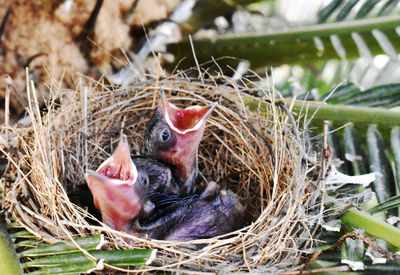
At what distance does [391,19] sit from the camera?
140cm

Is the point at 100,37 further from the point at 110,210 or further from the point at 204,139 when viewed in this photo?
the point at 110,210

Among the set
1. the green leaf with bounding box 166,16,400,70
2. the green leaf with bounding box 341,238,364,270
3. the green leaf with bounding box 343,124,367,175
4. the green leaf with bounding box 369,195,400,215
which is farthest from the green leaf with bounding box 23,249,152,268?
the green leaf with bounding box 166,16,400,70

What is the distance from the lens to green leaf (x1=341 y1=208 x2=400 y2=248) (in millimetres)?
966

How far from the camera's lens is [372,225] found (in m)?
1.00

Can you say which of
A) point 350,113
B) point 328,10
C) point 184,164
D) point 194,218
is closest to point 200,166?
point 184,164

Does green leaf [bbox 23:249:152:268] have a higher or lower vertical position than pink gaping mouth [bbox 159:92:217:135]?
lower

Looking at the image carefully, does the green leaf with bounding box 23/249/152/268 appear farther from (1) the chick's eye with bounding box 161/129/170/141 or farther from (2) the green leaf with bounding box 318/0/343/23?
(2) the green leaf with bounding box 318/0/343/23

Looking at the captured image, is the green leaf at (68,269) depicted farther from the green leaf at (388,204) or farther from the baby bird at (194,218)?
the green leaf at (388,204)

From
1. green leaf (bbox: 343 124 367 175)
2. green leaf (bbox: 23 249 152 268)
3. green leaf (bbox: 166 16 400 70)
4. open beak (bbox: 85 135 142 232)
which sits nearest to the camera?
green leaf (bbox: 23 249 152 268)

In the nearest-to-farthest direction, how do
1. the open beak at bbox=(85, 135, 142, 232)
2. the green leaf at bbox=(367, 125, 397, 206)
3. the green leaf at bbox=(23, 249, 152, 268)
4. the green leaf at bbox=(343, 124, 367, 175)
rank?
the green leaf at bbox=(23, 249, 152, 268)
the open beak at bbox=(85, 135, 142, 232)
the green leaf at bbox=(367, 125, 397, 206)
the green leaf at bbox=(343, 124, 367, 175)

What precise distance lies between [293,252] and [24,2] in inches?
36.6

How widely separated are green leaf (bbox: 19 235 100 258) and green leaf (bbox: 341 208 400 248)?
509 millimetres

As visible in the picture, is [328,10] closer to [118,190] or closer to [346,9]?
[346,9]

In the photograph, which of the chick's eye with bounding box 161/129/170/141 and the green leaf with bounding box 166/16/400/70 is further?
the green leaf with bounding box 166/16/400/70
